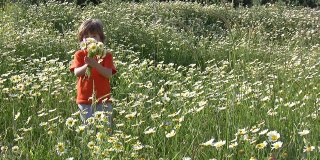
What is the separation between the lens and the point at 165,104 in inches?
143

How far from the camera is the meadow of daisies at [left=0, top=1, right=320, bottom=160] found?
2.54 meters

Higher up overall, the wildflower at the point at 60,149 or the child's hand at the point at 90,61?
the child's hand at the point at 90,61

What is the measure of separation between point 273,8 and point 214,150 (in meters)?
10.1

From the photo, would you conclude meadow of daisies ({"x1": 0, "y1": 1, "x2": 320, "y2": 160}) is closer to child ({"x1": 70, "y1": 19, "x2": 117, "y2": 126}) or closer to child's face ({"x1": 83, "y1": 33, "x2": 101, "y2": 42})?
child ({"x1": 70, "y1": 19, "x2": 117, "y2": 126})

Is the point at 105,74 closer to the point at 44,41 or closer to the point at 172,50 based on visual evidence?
the point at 44,41

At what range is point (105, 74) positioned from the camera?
3379 mm

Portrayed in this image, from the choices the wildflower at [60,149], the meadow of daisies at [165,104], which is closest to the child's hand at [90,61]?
the meadow of daisies at [165,104]

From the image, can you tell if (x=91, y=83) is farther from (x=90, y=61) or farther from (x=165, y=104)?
(x=90, y=61)

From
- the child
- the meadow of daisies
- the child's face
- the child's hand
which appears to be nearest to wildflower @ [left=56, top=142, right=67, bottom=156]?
the meadow of daisies

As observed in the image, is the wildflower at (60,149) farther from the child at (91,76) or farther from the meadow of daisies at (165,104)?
the child at (91,76)

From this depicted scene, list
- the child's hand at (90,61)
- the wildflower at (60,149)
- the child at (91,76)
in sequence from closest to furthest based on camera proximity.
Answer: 1. the wildflower at (60,149)
2. the child's hand at (90,61)
3. the child at (91,76)

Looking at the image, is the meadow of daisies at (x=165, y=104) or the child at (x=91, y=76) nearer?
the meadow of daisies at (x=165, y=104)

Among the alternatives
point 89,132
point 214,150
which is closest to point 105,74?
point 89,132

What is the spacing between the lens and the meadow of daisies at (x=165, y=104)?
2.54 meters
